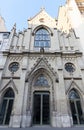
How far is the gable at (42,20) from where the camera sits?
842 inches

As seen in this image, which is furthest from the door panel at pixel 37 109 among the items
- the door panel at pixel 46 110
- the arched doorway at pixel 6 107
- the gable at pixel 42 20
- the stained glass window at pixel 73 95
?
the gable at pixel 42 20

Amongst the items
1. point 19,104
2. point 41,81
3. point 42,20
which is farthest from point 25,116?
point 42,20

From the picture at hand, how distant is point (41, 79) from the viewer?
15727 mm

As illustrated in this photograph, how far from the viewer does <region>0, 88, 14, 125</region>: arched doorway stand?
13105 mm

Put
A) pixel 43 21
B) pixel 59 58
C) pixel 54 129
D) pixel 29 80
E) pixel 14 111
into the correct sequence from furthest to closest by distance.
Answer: pixel 43 21 → pixel 59 58 → pixel 29 80 → pixel 14 111 → pixel 54 129

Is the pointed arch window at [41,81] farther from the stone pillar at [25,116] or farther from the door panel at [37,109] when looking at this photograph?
the stone pillar at [25,116]

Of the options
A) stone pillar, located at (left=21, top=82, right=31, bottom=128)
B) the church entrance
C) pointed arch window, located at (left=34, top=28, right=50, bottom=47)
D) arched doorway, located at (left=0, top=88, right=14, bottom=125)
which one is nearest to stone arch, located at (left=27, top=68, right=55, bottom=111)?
stone pillar, located at (left=21, top=82, right=31, bottom=128)

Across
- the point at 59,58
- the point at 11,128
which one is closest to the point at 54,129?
the point at 11,128

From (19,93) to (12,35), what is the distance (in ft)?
27.6

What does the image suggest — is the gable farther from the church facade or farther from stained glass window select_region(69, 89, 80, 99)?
stained glass window select_region(69, 89, 80, 99)

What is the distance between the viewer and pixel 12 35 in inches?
763

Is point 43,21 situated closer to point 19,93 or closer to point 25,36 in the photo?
point 25,36

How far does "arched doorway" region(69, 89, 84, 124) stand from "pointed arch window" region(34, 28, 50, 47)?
23.0ft

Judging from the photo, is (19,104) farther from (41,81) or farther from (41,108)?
(41,81)
